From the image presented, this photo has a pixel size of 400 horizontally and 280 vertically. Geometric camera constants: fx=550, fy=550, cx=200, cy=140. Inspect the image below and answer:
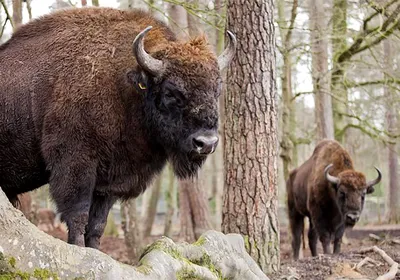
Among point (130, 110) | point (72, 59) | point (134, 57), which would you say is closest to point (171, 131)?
point (130, 110)

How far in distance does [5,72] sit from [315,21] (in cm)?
756

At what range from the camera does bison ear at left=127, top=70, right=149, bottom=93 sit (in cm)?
524

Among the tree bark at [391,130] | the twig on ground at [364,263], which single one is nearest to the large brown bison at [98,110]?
the twig on ground at [364,263]

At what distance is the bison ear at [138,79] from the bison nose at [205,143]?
2.53 feet

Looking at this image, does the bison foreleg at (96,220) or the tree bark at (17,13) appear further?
the tree bark at (17,13)

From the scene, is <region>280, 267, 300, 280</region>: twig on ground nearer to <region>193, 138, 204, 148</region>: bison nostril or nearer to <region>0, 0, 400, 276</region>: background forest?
<region>193, 138, 204, 148</region>: bison nostril

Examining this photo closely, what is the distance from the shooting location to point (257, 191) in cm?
639

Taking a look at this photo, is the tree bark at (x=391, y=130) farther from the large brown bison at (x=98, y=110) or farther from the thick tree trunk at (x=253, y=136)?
the large brown bison at (x=98, y=110)

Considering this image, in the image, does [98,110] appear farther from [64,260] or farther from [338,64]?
[338,64]

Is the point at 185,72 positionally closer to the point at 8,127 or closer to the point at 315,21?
the point at 8,127

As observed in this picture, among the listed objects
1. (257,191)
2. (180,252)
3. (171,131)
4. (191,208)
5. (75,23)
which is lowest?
(191,208)

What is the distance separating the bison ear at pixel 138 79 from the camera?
524 centimetres

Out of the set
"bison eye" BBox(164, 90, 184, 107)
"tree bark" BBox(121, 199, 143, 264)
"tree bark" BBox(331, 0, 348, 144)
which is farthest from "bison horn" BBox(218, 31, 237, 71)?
"tree bark" BBox(121, 199, 143, 264)

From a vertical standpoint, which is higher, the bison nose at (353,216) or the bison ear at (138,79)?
the bison ear at (138,79)
